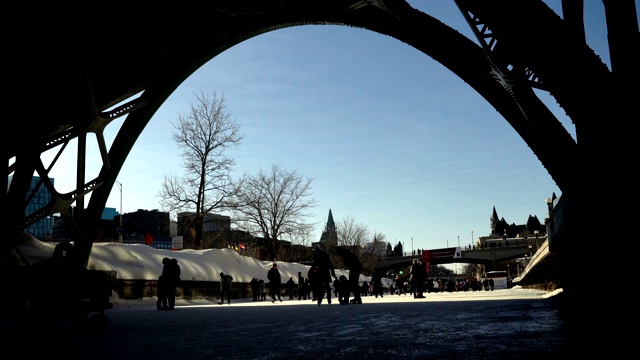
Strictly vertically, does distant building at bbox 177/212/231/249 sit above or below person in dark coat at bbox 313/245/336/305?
above

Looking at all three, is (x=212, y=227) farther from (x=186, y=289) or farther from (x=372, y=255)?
(x=372, y=255)

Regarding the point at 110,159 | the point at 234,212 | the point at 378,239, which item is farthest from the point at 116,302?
the point at 378,239

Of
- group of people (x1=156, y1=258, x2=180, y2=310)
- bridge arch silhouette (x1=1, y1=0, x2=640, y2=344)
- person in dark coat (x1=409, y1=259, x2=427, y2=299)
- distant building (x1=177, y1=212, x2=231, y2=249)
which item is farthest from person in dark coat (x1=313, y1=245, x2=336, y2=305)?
distant building (x1=177, y1=212, x2=231, y2=249)

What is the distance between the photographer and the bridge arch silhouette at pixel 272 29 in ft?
15.3

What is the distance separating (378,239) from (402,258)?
2517 centimetres

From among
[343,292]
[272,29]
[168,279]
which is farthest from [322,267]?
[272,29]

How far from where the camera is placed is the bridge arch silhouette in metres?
4.66

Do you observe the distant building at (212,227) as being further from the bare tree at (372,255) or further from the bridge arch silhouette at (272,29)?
the bare tree at (372,255)

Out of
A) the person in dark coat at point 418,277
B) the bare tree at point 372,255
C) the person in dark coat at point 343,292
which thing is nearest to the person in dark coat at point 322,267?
the person in dark coat at point 343,292

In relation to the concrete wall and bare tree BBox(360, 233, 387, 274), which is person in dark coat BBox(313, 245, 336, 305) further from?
bare tree BBox(360, 233, 387, 274)

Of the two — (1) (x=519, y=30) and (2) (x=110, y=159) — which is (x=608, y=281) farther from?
(2) (x=110, y=159)

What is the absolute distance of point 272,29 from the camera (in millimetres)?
15922

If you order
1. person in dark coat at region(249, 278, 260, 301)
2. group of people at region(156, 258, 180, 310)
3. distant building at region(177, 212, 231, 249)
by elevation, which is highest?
distant building at region(177, 212, 231, 249)

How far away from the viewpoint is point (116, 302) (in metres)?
18.1
